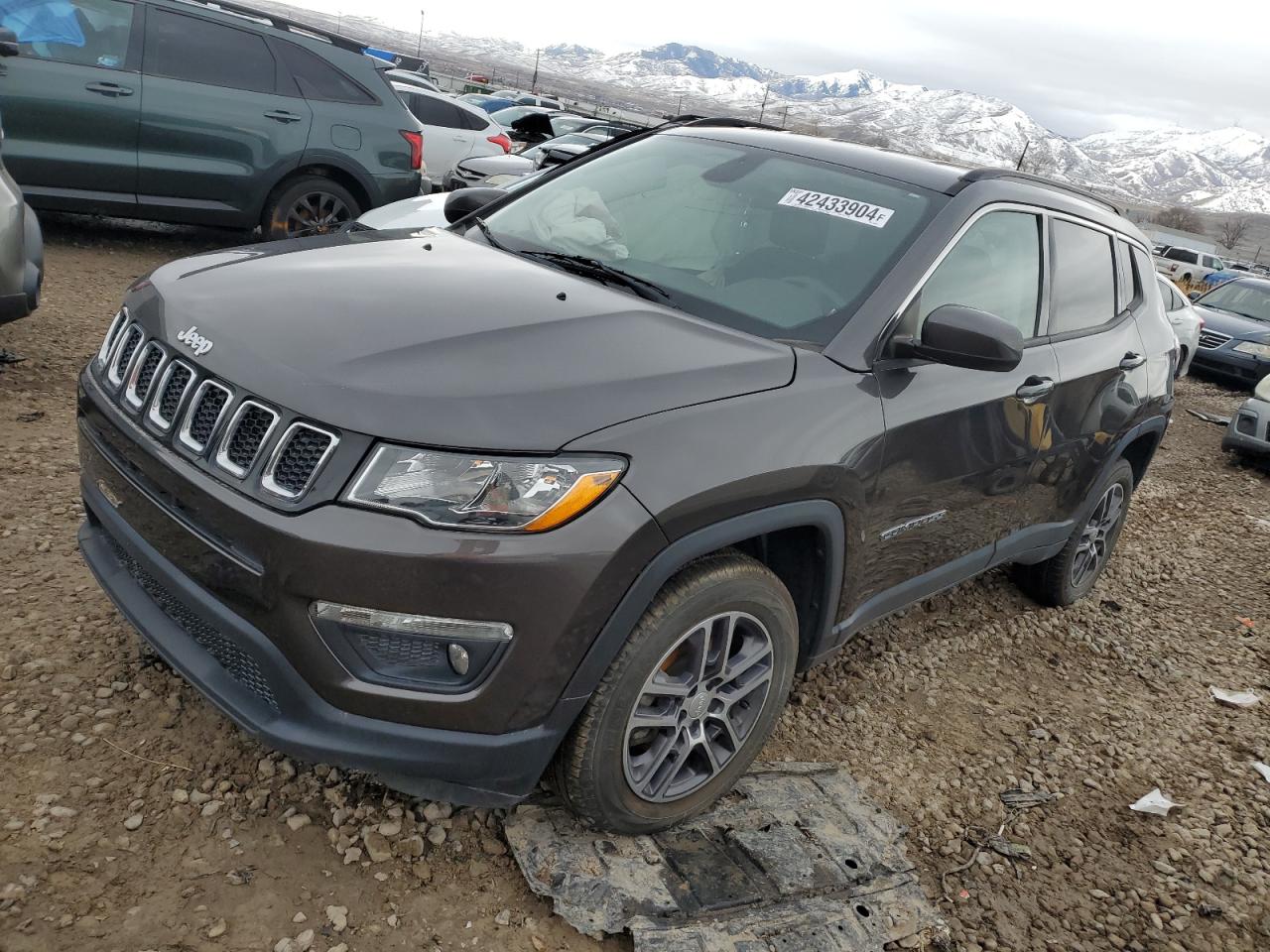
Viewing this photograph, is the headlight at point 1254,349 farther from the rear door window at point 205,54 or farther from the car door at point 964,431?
the rear door window at point 205,54

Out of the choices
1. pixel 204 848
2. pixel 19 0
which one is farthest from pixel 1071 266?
pixel 19 0

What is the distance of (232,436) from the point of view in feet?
6.97

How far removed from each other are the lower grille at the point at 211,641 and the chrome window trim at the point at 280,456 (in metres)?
0.36

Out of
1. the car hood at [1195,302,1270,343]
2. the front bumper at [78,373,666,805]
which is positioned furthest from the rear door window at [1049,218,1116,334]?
the car hood at [1195,302,1270,343]

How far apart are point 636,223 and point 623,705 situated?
1.62 meters

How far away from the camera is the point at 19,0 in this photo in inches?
262

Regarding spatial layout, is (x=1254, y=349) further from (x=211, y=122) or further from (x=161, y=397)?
(x=161, y=397)

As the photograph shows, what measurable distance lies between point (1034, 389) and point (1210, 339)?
1199 cm

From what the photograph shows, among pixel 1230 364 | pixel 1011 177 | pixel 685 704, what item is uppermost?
pixel 1011 177

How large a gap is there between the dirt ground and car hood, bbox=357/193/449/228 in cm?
240

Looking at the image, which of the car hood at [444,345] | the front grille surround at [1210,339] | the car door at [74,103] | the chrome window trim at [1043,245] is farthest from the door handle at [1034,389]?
the front grille surround at [1210,339]

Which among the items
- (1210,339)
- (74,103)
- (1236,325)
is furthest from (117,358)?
(1236,325)

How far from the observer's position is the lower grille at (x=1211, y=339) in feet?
43.5

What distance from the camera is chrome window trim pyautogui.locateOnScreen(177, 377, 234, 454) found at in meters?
2.15
